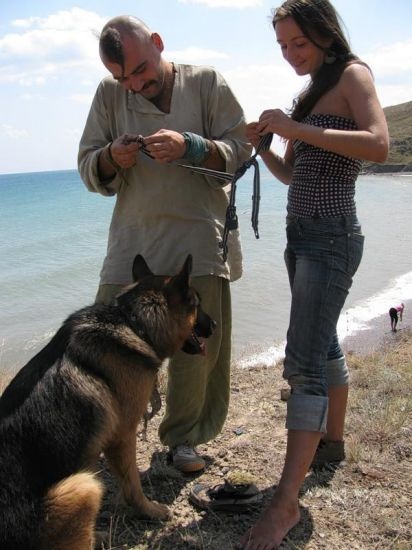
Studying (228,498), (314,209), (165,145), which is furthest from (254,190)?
(228,498)

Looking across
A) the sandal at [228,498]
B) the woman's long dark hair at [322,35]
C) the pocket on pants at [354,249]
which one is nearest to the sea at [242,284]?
the sandal at [228,498]

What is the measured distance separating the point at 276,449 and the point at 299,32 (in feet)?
9.45

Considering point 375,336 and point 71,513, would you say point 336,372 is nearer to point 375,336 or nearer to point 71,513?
point 71,513

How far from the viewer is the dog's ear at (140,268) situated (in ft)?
11.1

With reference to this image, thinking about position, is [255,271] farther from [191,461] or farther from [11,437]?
[11,437]

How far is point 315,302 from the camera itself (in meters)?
2.95

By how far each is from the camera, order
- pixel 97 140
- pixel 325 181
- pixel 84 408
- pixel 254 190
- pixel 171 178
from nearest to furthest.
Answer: pixel 84 408 < pixel 325 181 < pixel 254 190 < pixel 171 178 < pixel 97 140

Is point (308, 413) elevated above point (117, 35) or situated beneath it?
situated beneath

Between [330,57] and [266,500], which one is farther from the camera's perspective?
[266,500]

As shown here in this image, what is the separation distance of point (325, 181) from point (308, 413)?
1.28 m

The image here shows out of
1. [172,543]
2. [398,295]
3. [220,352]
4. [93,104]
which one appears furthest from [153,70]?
[398,295]

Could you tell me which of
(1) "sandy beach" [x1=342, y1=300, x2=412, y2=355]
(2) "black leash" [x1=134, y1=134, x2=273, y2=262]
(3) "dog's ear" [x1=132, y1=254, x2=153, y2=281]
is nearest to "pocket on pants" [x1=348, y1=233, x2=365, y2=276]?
(2) "black leash" [x1=134, y1=134, x2=273, y2=262]

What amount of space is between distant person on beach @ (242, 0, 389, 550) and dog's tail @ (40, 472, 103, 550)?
35.3 inches

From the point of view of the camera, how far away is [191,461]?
3746 millimetres
